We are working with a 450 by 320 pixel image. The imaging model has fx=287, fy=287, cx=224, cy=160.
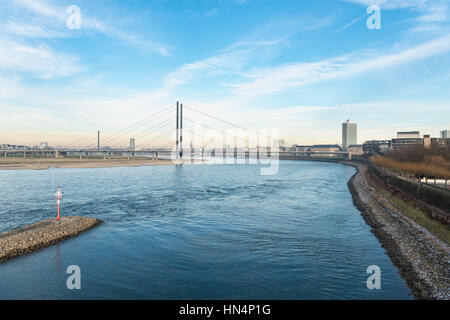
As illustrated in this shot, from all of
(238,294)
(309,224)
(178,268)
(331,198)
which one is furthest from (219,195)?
(238,294)

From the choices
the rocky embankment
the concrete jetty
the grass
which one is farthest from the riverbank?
the rocky embankment

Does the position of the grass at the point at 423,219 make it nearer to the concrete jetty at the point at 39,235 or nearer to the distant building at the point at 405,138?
the concrete jetty at the point at 39,235

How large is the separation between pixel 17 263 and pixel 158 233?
220 inches

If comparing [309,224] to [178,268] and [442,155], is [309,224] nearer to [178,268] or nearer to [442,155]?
[178,268]

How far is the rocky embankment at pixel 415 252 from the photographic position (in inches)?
312

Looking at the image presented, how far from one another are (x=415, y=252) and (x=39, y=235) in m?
14.4

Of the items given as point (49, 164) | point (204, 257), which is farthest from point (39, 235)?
point (49, 164)

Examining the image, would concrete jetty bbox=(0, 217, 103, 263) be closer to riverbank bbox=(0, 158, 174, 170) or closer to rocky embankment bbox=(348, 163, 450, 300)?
rocky embankment bbox=(348, 163, 450, 300)

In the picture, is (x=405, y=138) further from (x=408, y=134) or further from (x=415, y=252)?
(x=415, y=252)

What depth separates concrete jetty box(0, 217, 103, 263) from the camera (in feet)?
32.7

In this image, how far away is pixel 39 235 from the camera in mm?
11359

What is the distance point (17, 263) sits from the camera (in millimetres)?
9172

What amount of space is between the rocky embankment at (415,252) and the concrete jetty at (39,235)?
1240cm

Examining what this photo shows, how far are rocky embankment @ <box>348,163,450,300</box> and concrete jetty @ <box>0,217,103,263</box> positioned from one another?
40.7 ft
